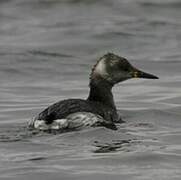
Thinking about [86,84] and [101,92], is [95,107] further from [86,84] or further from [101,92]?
[86,84]

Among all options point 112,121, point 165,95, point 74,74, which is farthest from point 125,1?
point 112,121

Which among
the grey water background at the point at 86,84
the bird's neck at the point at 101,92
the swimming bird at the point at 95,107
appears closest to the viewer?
the grey water background at the point at 86,84

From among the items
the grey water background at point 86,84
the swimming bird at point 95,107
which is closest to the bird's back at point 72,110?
the swimming bird at point 95,107

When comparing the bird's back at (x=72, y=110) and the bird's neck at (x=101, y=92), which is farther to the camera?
the bird's neck at (x=101, y=92)

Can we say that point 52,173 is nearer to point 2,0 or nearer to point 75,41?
point 75,41

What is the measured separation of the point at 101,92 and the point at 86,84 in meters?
3.21

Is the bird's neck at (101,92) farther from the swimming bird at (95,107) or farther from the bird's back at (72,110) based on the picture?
the bird's back at (72,110)

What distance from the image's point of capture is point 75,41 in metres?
21.6

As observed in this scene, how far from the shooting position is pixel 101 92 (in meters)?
13.4

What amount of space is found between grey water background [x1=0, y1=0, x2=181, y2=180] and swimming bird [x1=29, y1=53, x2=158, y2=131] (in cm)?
17

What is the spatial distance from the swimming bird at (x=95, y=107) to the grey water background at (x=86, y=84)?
175mm

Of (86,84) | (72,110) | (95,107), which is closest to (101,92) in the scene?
(95,107)

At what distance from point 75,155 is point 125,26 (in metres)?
12.5

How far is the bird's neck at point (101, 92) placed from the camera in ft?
43.8
